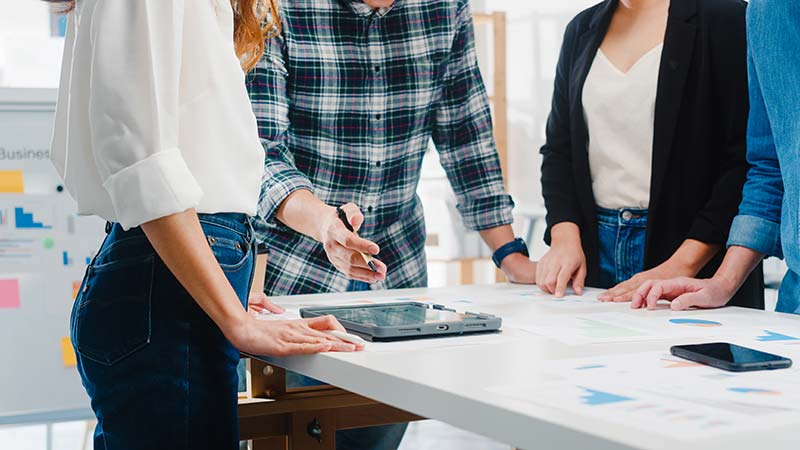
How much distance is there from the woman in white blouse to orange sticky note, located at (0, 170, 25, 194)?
5.22 feet

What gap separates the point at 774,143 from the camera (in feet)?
4.68

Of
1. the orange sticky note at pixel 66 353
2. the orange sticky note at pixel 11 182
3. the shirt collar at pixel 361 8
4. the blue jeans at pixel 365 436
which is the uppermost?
the shirt collar at pixel 361 8

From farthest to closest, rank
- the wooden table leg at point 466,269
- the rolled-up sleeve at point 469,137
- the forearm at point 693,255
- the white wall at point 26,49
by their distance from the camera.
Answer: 1. the wooden table leg at point 466,269
2. the white wall at point 26,49
3. the rolled-up sleeve at point 469,137
4. the forearm at point 693,255

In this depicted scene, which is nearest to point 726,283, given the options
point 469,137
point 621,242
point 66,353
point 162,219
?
point 621,242

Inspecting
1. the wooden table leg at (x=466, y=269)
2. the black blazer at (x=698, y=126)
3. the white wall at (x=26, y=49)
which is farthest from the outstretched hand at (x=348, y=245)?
the wooden table leg at (x=466, y=269)

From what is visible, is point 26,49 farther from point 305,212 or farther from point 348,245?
point 348,245

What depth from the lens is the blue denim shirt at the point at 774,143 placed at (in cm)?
133

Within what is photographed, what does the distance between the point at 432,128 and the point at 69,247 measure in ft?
3.94

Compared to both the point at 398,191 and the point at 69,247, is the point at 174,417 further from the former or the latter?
the point at 69,247

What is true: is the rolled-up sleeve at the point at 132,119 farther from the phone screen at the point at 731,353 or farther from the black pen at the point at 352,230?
the phone screen at the point at 731,353

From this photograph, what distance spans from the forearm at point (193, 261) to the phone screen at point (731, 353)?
18.6 inches

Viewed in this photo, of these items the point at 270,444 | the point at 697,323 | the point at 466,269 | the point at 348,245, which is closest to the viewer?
the point at 697,323

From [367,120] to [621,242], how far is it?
1.73 feet

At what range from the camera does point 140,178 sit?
0.90 m
